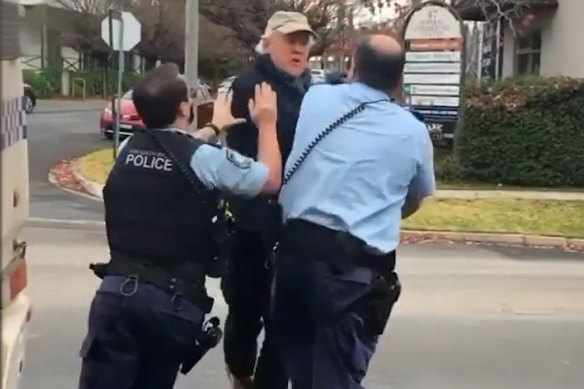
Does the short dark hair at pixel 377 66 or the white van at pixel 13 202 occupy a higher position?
the short dark hair at pixel 377 66

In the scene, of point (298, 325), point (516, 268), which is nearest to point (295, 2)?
point (516, 268)

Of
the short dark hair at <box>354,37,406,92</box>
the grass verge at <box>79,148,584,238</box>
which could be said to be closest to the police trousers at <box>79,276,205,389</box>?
the short dark hair at <box>354,37,406,92</box>

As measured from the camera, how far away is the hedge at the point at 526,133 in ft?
53.5

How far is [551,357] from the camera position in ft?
21.9

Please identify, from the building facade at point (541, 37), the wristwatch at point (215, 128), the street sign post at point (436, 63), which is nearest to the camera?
the wristwatch at point (215, 128)

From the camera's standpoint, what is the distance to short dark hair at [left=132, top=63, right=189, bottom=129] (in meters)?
3.96

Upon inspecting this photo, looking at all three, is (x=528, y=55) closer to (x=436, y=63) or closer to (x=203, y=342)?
(x=436, y=63)

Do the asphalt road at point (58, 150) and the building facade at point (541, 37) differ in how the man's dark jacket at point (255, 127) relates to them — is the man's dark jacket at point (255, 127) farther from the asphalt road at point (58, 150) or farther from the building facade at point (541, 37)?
the building facade at point (541, 37)

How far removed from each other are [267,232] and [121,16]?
46.8ft

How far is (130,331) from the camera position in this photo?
12.8 feet

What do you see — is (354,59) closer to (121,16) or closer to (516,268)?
(516,268)

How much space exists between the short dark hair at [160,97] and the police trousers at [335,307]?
0.72 metres

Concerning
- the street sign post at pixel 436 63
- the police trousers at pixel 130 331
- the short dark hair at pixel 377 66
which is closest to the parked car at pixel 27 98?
the police trousers at pixel 130 331

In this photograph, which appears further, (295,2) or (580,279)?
(295,2)
